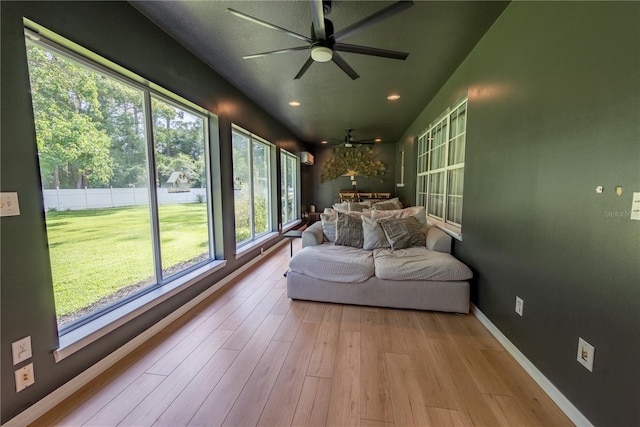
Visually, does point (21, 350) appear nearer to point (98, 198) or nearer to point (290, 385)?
point (98, 198)

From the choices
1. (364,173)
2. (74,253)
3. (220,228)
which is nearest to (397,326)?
(220,228)

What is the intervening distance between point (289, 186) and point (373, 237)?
389cm

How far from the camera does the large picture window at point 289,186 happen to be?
238 inches

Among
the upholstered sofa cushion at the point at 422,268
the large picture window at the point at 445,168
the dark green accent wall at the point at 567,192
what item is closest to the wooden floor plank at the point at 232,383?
the upholstered sofa cushion at the point at 422,268

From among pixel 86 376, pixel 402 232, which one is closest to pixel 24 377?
pixel 86 376

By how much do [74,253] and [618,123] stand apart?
3046mm

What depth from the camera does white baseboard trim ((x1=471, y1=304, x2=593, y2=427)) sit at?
1.29 meters

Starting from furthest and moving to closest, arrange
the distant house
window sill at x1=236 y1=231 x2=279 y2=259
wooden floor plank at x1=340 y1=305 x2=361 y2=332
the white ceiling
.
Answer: window sill at x1=236 y1=231 x2=279 y2=259
the distant house
wooden floor plank at x1=340 y1=305 x2=361 y2=332
the white ceiling

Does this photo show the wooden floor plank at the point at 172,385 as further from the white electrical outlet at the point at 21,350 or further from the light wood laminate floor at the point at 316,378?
the white electrical outlet at the point at 21,350

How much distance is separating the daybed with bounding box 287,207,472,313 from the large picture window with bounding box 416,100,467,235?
0.59 metres

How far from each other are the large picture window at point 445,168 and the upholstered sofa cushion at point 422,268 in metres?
0.56

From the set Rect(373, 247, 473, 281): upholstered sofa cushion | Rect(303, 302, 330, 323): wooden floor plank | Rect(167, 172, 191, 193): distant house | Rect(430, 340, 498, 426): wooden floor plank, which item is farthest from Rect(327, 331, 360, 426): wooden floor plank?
Rect(167, 172, 191, 193): distant house

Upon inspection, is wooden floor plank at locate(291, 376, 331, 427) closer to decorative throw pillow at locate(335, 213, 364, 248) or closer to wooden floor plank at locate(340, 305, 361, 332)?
wooden floor plank at locate(340, 305, 361, 332)

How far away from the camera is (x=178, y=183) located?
8.48 feet
